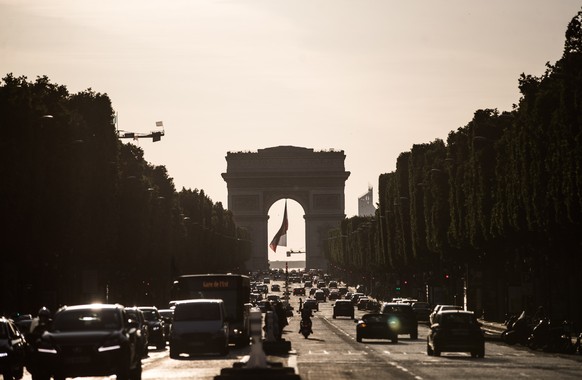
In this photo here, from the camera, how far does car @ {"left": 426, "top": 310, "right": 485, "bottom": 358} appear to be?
2092 inches

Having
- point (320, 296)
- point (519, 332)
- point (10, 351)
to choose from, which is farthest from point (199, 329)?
point (320, 296)

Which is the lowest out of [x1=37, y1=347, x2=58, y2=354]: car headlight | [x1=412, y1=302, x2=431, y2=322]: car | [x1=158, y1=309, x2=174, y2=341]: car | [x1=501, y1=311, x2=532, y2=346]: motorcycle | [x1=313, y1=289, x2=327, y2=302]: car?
[x1=37, y1=347, x2=58, y2=354]: car headlight

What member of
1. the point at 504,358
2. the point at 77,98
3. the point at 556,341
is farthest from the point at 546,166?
the point at 77,98

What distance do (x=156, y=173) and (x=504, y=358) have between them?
10175cm

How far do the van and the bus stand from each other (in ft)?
32.9

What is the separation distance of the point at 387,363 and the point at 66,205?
33.9 meters

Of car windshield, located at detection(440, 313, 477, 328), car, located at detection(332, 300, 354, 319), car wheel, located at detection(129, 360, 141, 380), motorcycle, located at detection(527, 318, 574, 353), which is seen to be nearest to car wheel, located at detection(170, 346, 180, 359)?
car windshield, located at detection(440, 313, 477, 328)

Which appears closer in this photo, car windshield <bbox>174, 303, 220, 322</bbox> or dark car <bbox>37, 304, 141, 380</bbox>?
dark car <bbox>37, 304, 141, 380</bbox>

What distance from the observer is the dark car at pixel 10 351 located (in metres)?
39.0

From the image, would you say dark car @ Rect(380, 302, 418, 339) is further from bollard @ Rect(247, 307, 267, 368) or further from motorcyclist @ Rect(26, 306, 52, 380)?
bollard @ Rect(247, 307, 267, 368)

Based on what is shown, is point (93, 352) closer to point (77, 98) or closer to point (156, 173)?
point (77, 98)

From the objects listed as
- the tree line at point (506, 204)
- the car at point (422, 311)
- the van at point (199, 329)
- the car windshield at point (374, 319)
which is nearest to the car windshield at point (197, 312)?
the van at point (199, 329)

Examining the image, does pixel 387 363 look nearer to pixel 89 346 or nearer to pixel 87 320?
pixel 87 320

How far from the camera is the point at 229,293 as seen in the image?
2611 inches
